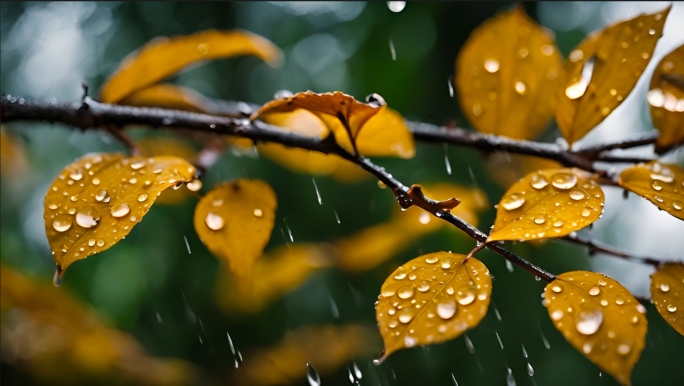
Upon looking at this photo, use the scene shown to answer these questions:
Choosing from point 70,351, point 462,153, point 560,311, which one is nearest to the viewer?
point 560,311

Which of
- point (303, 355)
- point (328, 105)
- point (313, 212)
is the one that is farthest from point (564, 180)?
point (313, 212)

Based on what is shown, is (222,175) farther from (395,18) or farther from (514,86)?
(514,86)

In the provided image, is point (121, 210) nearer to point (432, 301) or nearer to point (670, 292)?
point (432, 301)

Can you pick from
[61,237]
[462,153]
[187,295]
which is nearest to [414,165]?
[462,153]

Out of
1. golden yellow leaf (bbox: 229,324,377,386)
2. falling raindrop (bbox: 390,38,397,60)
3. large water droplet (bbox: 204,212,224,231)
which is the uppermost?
large water droplet (bbox: 204,212,224,231)

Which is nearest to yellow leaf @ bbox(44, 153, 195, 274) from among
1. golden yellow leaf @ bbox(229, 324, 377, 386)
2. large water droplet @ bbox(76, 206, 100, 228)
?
large water droplet @ bbox(76, 206, 100, 228)

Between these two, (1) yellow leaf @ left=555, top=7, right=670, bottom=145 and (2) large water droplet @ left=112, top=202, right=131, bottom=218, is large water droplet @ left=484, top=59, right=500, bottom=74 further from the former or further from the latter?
(2) large water droplet @ left=112, top=202, right=131, bottom=218
